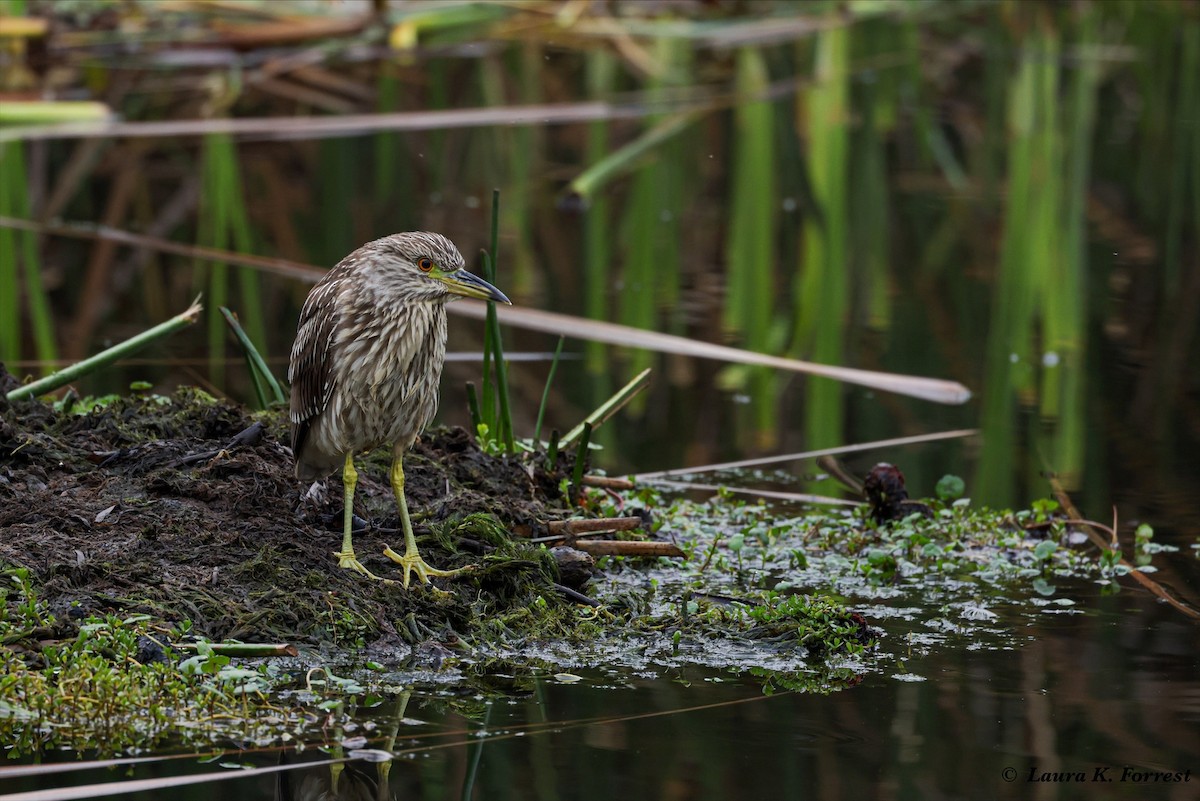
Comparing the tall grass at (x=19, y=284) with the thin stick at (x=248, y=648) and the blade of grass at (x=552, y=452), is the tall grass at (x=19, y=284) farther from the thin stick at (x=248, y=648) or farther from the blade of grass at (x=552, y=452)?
the thin stick at (x=248, y=648)

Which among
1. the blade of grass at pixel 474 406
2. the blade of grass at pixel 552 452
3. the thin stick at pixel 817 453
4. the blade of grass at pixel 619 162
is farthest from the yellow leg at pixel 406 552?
the blade of grass at pixel 619 162

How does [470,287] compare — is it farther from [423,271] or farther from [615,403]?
[615,403]

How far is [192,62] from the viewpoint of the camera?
16922 mm

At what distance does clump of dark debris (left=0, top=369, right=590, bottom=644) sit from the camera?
18.2 feet

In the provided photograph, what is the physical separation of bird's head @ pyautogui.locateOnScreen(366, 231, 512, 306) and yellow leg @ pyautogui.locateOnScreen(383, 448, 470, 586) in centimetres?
64

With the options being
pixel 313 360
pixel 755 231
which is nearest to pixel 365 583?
pixel 313 360

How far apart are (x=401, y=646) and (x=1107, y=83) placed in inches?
615

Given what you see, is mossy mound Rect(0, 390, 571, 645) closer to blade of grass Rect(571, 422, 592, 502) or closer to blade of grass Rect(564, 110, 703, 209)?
blade of grass Rect(571, 422, 592, 502)

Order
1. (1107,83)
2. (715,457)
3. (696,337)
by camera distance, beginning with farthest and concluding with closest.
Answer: (1107,83)
(696,337)
(715,457)

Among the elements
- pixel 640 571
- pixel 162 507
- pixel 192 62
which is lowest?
pixel 640 571

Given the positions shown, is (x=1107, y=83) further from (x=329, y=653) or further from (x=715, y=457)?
(x=329, y=653)

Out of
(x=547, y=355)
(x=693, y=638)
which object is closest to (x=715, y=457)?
(x=547, y=355)

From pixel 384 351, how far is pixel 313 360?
0.32m

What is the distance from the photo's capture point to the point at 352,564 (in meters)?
5.99
